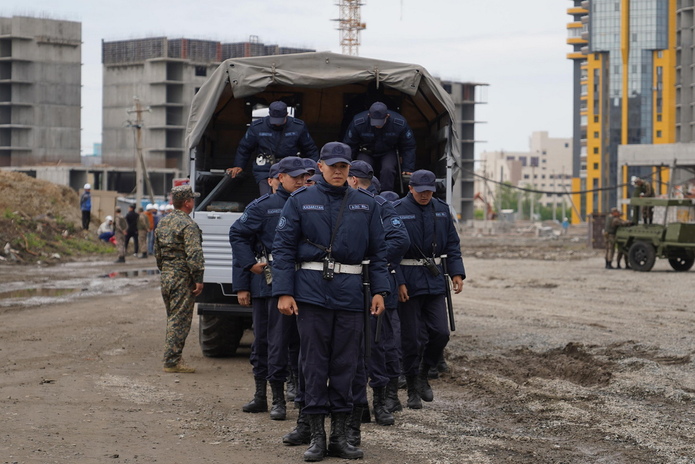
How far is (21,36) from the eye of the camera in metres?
115

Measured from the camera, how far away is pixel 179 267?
37.7 feet

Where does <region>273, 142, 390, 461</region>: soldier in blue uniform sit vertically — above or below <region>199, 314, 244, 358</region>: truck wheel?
above

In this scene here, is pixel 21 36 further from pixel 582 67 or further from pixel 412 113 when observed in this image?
pixel 412 113

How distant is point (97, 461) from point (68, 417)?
5.51 ft

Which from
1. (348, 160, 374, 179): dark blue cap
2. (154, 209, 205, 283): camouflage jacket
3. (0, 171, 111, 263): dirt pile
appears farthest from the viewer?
(0, 171, 111, 263): dirt pile

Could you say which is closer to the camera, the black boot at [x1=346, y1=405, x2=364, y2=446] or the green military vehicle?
the black boot at [x1=346, y1=405, x2=364, y2=446]

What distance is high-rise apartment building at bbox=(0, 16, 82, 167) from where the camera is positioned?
11544 cm

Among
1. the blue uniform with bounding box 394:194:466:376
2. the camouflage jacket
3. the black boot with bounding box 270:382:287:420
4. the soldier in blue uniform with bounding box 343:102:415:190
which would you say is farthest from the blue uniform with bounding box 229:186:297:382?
the soldier in blue uniform with bounding box 343:102:415:190

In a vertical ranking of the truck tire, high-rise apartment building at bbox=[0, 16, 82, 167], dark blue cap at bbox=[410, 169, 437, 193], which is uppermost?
high-rise apartment building at bbox=[0, 16, 82, 167]

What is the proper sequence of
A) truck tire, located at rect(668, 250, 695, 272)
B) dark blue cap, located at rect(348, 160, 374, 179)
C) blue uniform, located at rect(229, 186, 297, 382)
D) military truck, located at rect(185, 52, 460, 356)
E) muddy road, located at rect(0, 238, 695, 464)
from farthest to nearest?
truck tire, located at rect(668, 250, 695, 272)
military truck, located at rect(185, 52, 460, 356)
dark blue cap, located at rect(348, 160, 374, 179)
blue uniform, located at rect(229, 186, 297, 382)
muddy road, located at rect(0, 238, 695, 464)

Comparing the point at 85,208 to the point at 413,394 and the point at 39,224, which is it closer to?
the point at 39,224

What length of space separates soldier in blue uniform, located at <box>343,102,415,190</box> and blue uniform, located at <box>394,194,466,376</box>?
260 centimetres

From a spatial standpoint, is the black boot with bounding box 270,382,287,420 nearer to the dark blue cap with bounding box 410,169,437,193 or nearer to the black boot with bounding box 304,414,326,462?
the black boot with bounding box 304,414,326,462

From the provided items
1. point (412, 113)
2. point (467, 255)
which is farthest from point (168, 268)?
point (467, 255)
